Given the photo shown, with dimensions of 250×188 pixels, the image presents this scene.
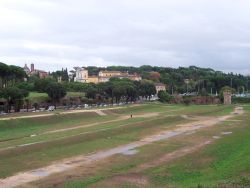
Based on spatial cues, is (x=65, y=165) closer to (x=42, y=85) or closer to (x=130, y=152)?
(x=130, y=152)

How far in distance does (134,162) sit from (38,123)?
112ft

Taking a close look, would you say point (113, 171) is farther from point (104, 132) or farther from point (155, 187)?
point (104, 132)

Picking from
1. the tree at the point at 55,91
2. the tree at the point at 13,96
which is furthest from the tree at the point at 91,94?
the tree at the point at 13,96

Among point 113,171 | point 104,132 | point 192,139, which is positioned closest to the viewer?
point 113,171

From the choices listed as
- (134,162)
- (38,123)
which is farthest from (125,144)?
(38,123)

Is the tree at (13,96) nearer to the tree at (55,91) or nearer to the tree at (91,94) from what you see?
the tree at (55,91)

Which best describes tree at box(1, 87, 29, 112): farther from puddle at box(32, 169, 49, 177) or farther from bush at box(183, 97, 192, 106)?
bush at box(183, 97, 192, 106)

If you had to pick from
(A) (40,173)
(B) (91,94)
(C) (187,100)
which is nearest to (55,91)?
(B) (91,94)

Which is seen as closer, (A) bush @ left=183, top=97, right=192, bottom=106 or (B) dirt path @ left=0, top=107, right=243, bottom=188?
(B) dirt path @ left=0, top=107, right=243, bottom=188

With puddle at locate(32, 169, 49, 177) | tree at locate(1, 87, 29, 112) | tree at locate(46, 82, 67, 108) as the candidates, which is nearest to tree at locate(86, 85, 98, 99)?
tree at locate(46, 82, 67, 108)

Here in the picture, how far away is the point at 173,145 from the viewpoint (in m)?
40.5

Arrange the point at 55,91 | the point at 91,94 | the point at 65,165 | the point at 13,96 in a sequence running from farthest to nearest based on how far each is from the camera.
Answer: the point at 91,94 → the point at 55,91 → the point at 13,96 → the point at 65,165

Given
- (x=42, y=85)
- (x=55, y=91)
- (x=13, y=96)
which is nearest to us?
(x=13, y=96)

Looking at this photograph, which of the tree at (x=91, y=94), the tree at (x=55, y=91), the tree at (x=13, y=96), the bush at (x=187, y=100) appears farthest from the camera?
the bush at (x=187, y=100)
